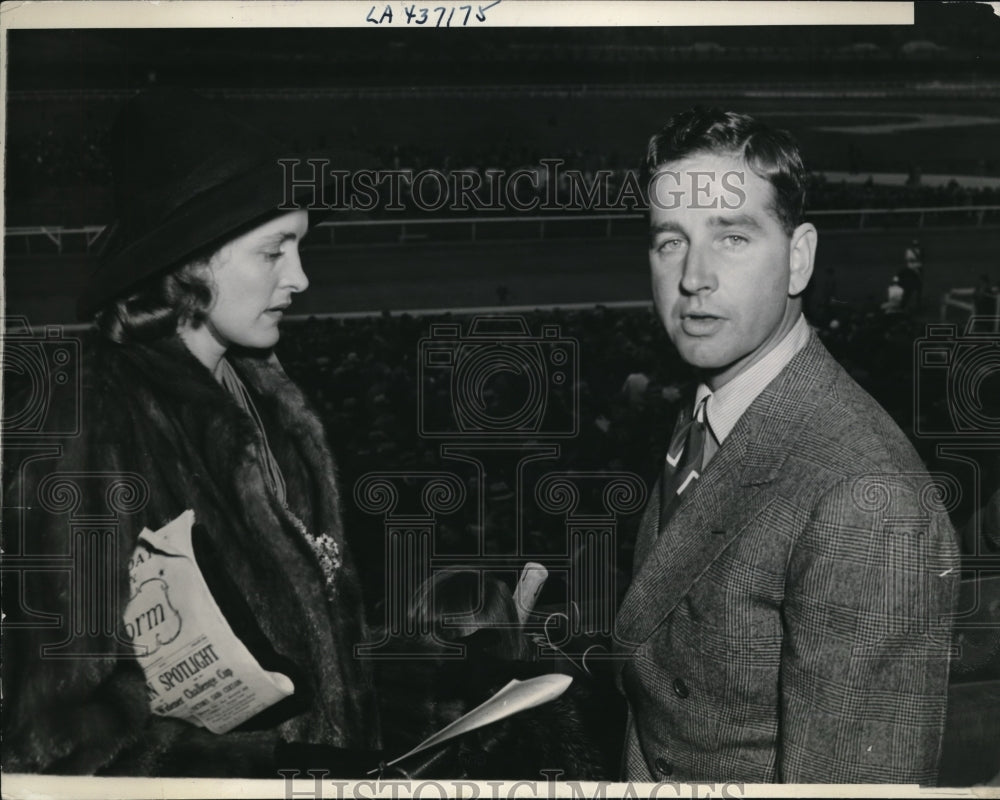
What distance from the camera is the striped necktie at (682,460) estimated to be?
3705 millimetres

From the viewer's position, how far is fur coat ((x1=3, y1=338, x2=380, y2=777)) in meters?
3.90

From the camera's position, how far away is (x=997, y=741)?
399cm

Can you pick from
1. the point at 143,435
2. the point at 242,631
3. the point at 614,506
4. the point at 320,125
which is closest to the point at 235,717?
the point at 242,631

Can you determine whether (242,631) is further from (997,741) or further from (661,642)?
(997,741)

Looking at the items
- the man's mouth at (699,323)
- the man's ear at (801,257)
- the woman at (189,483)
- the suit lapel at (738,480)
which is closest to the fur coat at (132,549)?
the woman at (189,483)

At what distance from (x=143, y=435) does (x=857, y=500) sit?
233cm

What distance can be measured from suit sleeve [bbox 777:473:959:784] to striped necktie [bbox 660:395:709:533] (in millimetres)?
584

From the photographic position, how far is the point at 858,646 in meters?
3.17

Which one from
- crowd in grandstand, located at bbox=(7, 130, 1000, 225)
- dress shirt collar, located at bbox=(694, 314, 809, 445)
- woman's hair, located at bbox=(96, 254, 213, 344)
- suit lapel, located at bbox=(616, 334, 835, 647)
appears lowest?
suit lapel, located at bbox=(616, 334, 835, 647)

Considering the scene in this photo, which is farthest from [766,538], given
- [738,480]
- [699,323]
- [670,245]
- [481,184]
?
[481,184]

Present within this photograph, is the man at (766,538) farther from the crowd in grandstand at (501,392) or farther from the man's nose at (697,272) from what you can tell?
the crowd in grandstand at (501,392)

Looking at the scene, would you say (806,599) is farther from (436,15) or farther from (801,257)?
(436,15)

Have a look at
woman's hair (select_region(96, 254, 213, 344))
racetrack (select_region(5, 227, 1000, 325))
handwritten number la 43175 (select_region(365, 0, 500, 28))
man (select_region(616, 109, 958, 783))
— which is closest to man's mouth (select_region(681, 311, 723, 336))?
man (select_region(616, 109, 958, 783))

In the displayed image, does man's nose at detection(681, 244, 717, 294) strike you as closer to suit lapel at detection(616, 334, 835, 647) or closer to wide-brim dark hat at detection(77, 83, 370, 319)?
suit lapel at detection(616, 334, 835, 647)
